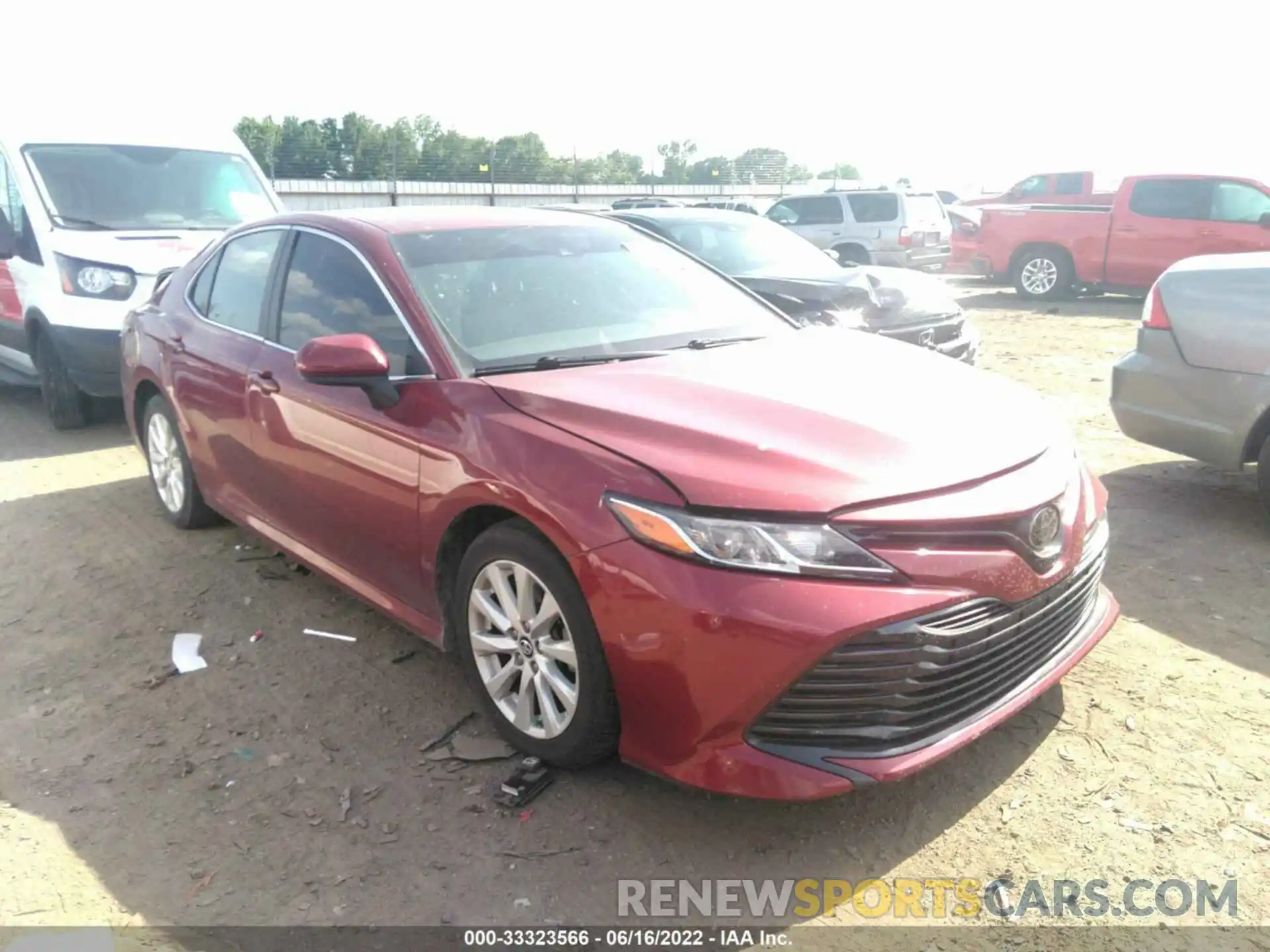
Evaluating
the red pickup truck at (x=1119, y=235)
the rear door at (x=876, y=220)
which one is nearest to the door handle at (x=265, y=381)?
the red pickup truck at (x=1119, y=235)

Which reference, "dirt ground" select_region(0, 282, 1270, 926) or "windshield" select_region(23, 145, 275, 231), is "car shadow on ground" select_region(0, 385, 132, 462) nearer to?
"windshield" select_region(23, 145, 275, 231)

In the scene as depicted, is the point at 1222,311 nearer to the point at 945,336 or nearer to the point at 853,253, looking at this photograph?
the point at 945,336

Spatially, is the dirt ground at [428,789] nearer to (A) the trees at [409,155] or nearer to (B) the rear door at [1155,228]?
(B) the rear door at [1155,228]

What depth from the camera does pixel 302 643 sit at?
13.1 feet

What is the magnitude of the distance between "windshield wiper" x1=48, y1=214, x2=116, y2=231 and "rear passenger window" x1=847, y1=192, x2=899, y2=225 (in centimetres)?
1281

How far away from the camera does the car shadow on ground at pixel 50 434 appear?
7.00 metres

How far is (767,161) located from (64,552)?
32436 mm

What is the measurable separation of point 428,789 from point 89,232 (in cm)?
599

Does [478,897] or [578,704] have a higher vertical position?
[578,704]

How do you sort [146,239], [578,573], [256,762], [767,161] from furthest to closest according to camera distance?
[767,161] < [146,239] < [256,762] < [578,573]

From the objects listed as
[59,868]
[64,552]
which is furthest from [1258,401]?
[64,552]

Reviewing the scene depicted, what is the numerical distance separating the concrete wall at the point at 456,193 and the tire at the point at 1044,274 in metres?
7.80

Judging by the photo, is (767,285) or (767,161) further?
(767,161)

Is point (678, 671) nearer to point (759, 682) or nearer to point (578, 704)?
point (759, 682)
